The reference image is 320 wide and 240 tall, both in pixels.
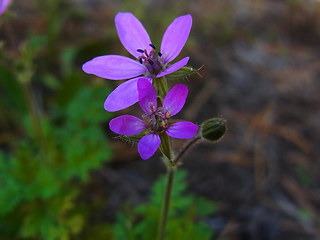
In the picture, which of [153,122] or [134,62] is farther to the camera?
[134,62]

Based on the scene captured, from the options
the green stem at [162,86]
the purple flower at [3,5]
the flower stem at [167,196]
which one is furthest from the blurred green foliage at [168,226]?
the purple flower at [3,5]

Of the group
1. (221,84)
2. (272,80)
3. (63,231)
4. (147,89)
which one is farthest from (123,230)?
(272,80)

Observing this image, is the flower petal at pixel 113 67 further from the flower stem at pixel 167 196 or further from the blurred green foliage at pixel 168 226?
the blurred green foliage at pixel 168 226

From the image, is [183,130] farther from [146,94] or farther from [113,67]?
[113,67]

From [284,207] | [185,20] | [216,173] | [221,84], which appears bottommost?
[284,207]

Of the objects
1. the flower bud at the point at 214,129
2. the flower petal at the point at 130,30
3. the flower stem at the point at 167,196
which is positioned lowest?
the flower stem at the point at 167,196

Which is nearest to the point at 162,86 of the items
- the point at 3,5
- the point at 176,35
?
the point at 176,35

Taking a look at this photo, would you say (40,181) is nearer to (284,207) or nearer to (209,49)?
(284,207)
